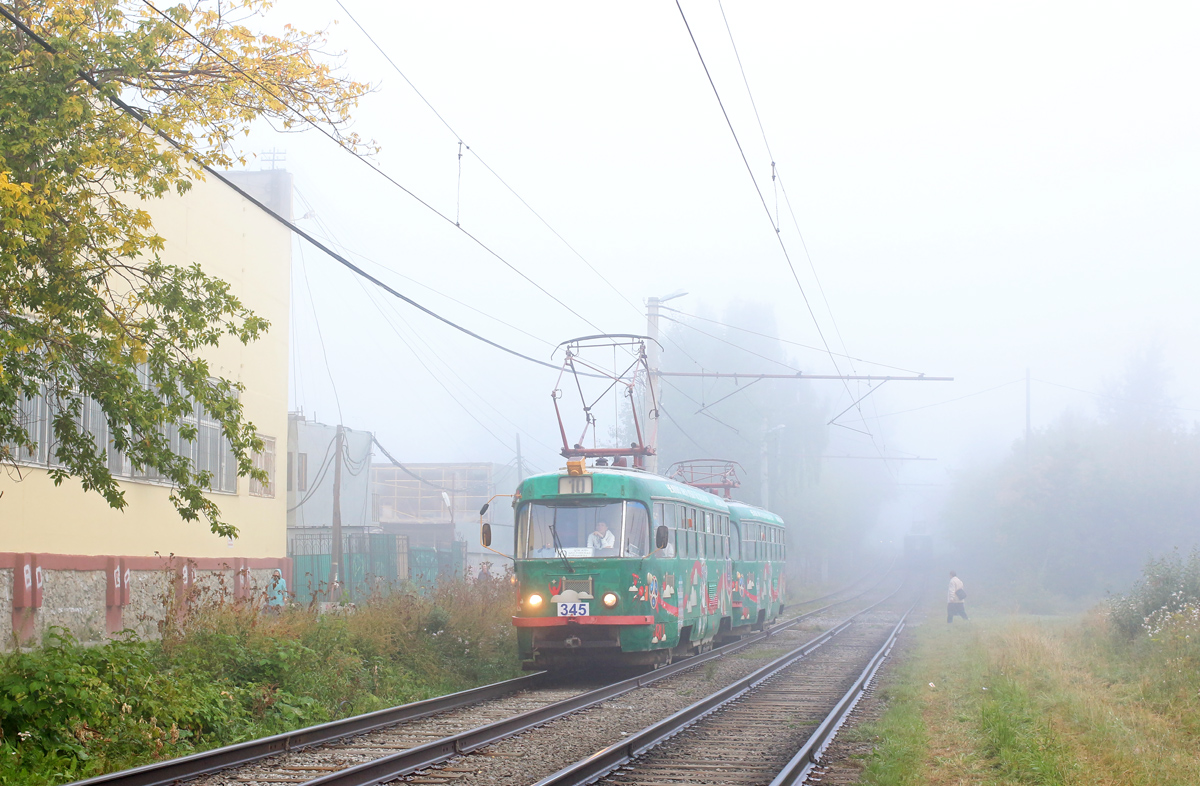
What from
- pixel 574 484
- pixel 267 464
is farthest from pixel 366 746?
pixel 267 464

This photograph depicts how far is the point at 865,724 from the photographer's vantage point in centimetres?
1251

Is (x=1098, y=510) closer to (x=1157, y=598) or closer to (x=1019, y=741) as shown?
(x=1157, y=598)

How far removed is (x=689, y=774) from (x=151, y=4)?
30.4 ft

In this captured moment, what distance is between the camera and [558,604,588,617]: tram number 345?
1647cm

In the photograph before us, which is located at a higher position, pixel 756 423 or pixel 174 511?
pixel 756 423

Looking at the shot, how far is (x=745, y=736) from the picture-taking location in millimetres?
11578

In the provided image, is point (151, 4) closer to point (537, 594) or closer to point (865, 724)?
point (537, 594)

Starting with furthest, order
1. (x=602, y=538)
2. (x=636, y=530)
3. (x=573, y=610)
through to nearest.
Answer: (x=636, y=530)
(x=602, y=538)
(x=573, y=610)

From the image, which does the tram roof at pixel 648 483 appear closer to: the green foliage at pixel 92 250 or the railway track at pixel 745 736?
the railway track at pixel 745 736

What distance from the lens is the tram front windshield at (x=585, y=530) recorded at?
16.8m

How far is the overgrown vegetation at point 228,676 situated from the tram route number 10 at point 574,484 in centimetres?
291

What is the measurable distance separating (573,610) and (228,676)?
5.35 meters

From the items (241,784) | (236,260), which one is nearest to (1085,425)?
(236,260)

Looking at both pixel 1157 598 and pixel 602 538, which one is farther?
pixel 1157 598
